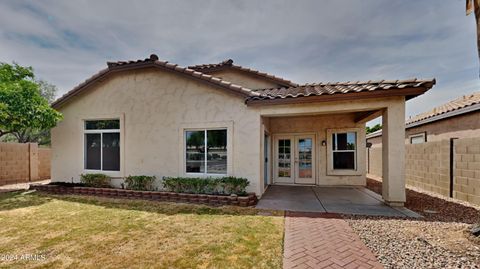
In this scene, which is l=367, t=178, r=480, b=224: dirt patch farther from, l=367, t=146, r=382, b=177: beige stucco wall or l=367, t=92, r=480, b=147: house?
l=367, t=146, r=382, b=177: beige stucco wall

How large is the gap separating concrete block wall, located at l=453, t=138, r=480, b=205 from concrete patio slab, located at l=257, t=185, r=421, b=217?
2717 millimetres

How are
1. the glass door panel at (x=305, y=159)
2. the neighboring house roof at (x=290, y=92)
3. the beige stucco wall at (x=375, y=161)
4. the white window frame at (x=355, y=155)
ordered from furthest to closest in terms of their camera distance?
the beige stucco wall at (x=375, y=161) → the glass door panel at (x=305, y=159) → the white window frame at (x=355, y=155) → the neighboring house roof at (x=290, y=92)

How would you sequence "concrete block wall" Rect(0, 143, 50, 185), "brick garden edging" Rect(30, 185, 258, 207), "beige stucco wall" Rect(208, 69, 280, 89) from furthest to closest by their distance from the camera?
"beige stucco wall" Rect(208, 69, 280, 89)
"concrete block wall" Rect(0, 143, 50, 185)
"brick garden edging" Rect(30, 185, 258, 207)

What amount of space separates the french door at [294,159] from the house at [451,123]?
6.97 meters

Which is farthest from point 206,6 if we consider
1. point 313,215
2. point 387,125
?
point 313,215

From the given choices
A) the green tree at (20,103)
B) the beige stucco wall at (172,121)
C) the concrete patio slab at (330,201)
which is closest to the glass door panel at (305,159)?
the beige stucco wall at (172,121)

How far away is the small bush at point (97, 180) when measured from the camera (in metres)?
9.92

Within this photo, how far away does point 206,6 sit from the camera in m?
8.67

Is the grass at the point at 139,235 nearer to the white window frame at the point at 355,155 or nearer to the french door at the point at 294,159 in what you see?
the french door at the point at 294,159

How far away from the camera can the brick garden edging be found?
756 cm

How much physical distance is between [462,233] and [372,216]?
6.01 feet

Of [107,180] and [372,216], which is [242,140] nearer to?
[372,216]

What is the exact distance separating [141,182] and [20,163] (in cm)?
935

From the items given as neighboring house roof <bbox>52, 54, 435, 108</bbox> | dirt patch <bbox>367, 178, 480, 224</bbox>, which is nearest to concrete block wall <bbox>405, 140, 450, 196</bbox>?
dirt patch <bbox>367, 178, 480, 224</bbox>
